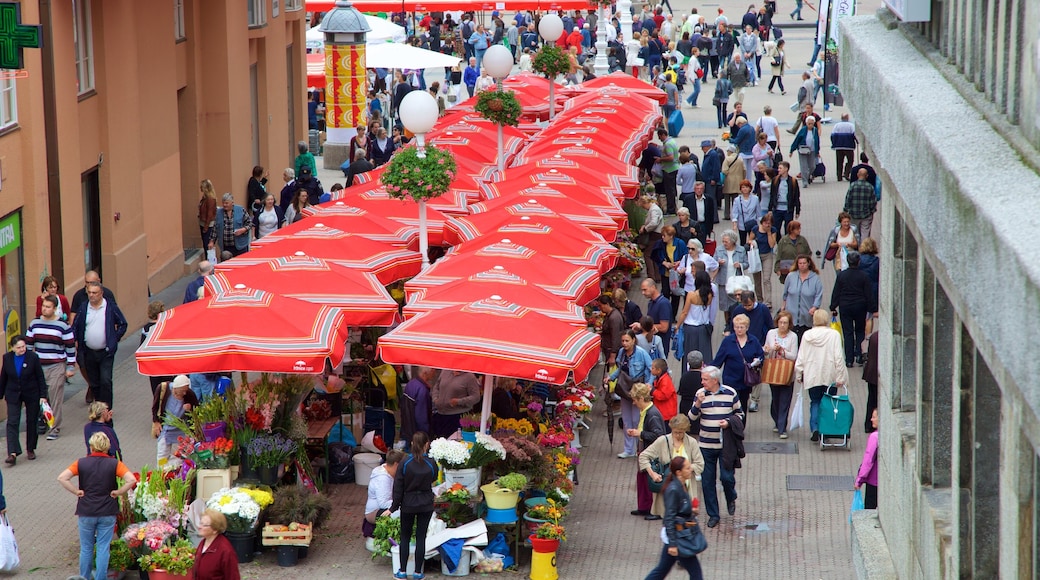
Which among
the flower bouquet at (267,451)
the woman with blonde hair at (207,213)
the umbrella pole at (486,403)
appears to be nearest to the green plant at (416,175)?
the umbrella pole at (486,403)

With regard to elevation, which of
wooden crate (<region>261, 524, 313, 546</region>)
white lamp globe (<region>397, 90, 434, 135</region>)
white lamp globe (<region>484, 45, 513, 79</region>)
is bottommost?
wooden crate (<region>261, 524, 313, 546</region>)

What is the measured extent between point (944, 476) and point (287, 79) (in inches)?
1052

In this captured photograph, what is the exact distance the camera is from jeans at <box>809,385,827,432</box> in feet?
55.3

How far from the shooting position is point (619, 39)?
55438 mm

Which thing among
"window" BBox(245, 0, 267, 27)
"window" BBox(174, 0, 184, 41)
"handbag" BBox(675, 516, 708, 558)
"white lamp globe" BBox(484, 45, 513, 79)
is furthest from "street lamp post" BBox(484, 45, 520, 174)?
"handbag" BBox(675, 516, 708, 558)

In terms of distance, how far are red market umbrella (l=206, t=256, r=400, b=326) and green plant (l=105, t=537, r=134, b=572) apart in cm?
299

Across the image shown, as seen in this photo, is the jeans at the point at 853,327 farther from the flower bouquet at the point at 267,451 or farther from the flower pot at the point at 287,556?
the flower pot at the point at 287,556

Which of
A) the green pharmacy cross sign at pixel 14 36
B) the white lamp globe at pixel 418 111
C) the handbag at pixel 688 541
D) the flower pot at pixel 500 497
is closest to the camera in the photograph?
the handbag at pixel 688 541

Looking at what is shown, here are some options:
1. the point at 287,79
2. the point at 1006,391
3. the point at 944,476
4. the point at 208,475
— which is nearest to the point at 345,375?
the point at 208,475

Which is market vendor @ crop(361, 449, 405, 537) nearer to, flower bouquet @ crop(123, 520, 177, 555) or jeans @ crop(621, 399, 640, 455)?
flower bouquet @ crop(123, 520, 177, 555)

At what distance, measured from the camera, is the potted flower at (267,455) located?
14.2 m

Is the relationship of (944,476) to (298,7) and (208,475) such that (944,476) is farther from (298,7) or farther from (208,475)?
(298,7)

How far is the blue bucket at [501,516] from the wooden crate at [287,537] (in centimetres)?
166

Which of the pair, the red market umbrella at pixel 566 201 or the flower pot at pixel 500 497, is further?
the red market umbrella at pixel 566 201
